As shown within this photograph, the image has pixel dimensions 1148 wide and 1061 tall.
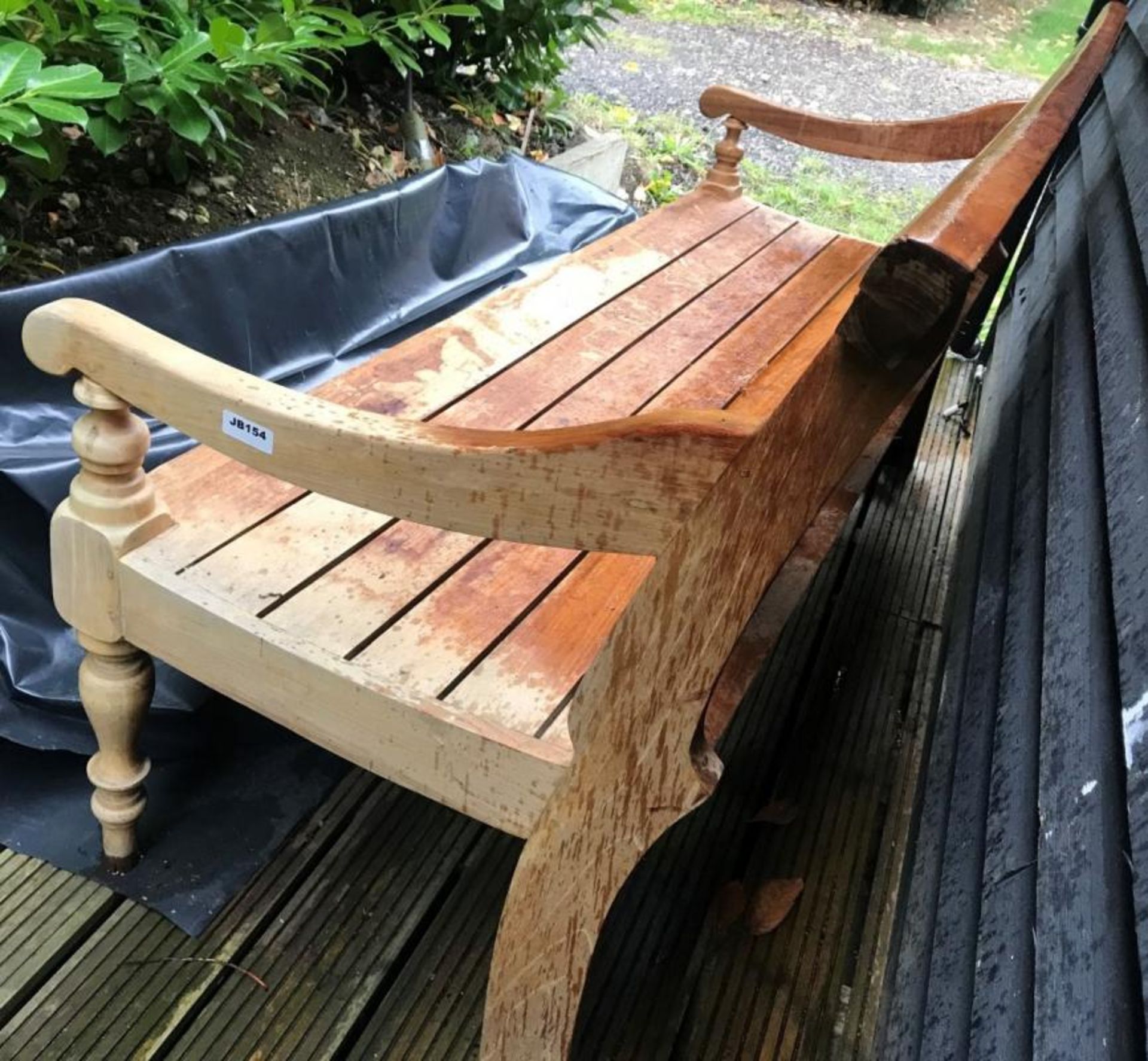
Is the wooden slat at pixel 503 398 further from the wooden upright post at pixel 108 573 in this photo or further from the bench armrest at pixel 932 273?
the bench armrest at pixel 932 273

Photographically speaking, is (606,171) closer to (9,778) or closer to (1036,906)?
(9,778)

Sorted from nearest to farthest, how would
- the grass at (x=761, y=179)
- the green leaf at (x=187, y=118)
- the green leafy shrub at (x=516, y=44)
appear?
the green leaf at (x=187, y=118)
the green leafy shrub at (x=516, y=44)
the grass at (x=761, y=179)

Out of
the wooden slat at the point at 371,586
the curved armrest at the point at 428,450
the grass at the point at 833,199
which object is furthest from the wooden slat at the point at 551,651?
the grass at the point at 833,199

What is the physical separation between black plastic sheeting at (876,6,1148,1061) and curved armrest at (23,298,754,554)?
384 mm

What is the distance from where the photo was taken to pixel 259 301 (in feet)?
7.27

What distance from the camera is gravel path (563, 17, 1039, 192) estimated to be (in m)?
6.66

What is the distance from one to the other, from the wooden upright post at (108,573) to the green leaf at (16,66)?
0.71 meters

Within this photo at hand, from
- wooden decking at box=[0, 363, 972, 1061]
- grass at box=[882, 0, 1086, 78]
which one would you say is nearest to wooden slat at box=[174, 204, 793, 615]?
wooden decking at box=[0, 363, 972, 1061]

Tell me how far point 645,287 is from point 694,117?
15.7 ft

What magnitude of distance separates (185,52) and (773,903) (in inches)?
76.1

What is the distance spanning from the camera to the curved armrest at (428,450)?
0.81 metres

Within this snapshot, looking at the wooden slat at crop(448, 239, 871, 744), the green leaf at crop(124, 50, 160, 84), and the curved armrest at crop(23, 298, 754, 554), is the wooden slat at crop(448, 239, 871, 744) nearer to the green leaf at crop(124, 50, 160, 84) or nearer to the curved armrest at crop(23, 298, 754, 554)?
the curved armrest at crop(23, 298, 754, 554)

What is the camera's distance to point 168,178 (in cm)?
252

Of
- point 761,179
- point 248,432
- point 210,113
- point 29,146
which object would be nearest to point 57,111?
point 29,146
